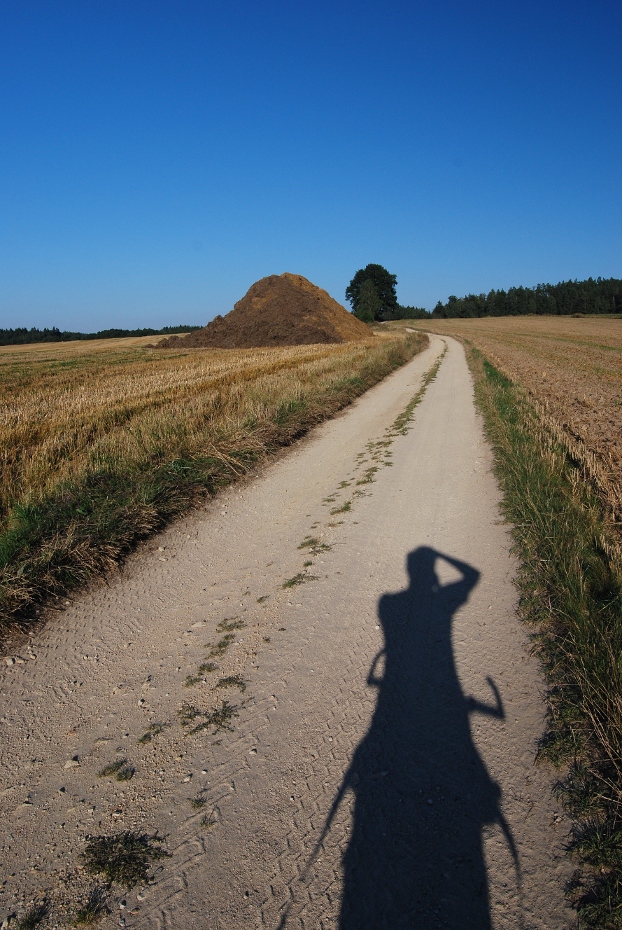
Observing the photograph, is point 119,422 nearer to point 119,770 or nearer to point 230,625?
point 230,625

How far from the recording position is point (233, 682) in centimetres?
351

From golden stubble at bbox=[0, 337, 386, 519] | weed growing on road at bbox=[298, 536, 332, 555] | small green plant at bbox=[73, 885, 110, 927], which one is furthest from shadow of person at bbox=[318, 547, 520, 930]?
golden stubble at bbox=[0, 337, 386, 519]

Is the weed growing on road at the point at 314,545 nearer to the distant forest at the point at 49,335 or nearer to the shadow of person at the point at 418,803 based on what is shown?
the shadow of person at the point at 418,803

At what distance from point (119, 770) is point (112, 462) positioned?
525cm

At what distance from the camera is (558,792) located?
2.54 m

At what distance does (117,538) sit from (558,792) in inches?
181

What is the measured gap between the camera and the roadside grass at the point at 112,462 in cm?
500

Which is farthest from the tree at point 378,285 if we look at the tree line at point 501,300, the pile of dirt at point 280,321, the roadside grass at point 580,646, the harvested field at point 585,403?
the roadside grass at point 580,646

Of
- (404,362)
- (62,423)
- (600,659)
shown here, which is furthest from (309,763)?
(404,362)

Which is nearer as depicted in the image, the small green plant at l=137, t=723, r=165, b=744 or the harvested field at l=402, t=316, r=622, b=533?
the small green plant at l=137, t=723, r=165, b=744

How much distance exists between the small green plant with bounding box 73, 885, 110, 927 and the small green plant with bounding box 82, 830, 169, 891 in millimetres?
60

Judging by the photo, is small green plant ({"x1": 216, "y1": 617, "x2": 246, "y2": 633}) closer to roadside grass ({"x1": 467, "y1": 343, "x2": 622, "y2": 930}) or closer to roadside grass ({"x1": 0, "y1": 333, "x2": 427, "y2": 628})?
roadside grass ({"x1": 0, "y1": 333, "x2": 427, "y2": 628})

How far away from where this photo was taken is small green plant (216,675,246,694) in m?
3.46

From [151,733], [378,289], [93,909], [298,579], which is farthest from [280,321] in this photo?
[378,289]
